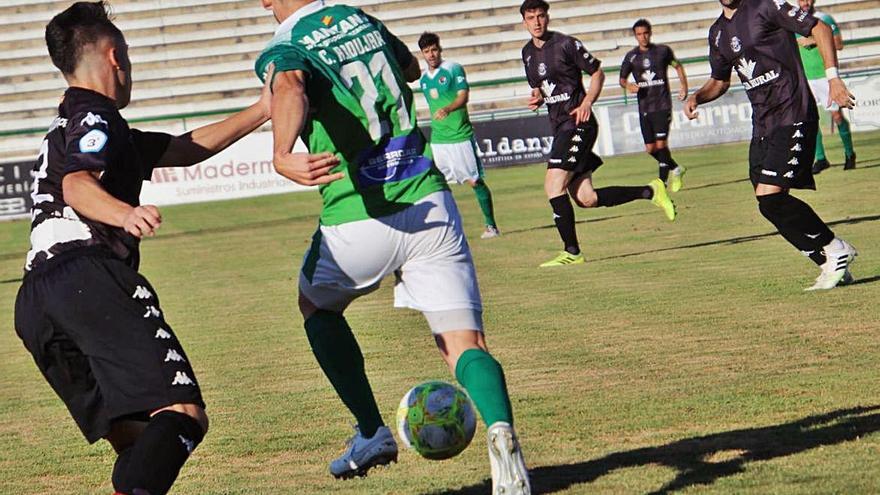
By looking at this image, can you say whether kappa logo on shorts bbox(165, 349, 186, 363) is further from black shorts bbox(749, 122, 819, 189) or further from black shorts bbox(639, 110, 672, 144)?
black shorts bbox(639, 110, 672, 144)

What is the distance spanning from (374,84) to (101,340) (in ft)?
4.69

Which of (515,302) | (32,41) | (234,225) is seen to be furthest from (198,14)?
(515,302)

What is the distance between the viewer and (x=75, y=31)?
→ 4.59 meters

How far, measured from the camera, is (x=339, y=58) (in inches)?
201

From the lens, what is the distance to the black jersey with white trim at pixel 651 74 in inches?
878

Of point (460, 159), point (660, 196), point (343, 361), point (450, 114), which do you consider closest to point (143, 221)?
point (343, 361)

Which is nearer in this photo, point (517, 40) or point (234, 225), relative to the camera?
point (234, 225)

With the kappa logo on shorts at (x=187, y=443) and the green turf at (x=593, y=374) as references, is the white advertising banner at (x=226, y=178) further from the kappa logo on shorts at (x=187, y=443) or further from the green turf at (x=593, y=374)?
the kappa logo on shorts at (x=187, y=443)

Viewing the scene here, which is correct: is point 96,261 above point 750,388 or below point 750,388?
above

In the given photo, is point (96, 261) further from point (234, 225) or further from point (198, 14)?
point (198, 14)

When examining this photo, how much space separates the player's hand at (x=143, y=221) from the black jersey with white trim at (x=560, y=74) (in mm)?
10056

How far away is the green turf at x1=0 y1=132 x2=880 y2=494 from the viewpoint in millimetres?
5609

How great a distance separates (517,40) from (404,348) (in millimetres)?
27070

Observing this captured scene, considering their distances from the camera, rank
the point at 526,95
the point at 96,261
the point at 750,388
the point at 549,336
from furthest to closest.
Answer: the point at 526,95 < the point at 549,336 < the point at 750,388 < the point at 96,261
